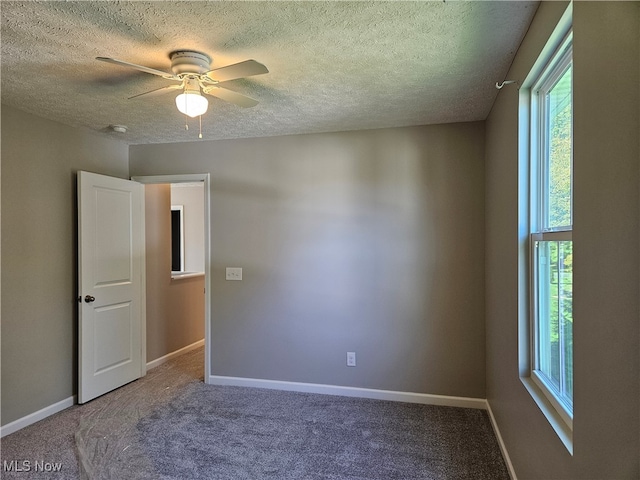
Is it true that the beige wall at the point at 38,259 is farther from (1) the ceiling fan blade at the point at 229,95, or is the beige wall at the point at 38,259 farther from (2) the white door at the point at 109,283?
(1) the ceiling fan blade at the point at 229,95

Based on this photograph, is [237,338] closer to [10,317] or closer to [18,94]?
[10,317]

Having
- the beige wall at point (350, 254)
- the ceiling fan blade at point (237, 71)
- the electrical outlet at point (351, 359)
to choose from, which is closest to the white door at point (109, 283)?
the beige wall at point (350, 254)

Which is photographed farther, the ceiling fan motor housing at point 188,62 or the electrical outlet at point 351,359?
the electrical outlet at point 351,359

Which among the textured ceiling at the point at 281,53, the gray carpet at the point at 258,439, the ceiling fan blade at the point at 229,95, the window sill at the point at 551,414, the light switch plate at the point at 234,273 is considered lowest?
the gray carpet at the point at 258,439

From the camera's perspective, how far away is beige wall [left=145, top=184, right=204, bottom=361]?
4.12 meters

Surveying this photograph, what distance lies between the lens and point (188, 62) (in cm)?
192

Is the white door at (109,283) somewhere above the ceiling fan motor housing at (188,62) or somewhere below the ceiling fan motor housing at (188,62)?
below

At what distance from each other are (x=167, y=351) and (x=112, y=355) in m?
Result: 0.92

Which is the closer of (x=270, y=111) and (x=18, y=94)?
(x=18, y=94)

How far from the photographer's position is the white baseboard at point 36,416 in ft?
8.80

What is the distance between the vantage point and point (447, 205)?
3.15 metres

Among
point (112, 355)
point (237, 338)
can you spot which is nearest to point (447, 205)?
point (237, 338)

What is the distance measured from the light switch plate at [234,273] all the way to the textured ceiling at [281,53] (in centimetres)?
140

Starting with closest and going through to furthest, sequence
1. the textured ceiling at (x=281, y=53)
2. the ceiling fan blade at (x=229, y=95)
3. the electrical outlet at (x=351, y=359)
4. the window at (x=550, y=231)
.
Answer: the window at (x=550, y=231) < the textured ceiling at (x=281, y=53) < the ceiling fan blade at (x=229, y=95) < the electrical outlet at (x=351, y=359)
